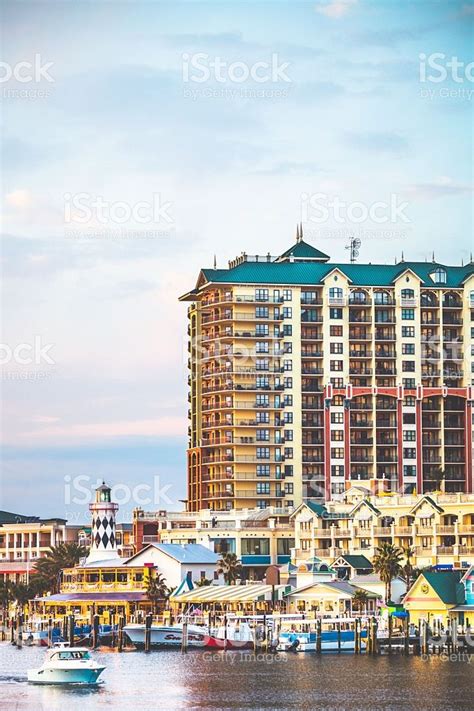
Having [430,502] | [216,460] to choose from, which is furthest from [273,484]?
[430,502]

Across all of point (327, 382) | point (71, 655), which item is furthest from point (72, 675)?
point (327, 382)

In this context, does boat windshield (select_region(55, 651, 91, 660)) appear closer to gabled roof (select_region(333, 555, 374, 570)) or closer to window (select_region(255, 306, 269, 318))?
gabled roof (select_region(333, 555, 374, 570))

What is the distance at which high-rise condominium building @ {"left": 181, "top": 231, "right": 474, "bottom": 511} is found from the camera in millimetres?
192875

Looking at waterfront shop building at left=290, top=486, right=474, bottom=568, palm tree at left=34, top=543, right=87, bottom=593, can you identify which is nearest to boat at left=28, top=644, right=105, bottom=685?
waterfront shop building at left=290, top=486, right=474, bottom=568

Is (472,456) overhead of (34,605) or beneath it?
overhead

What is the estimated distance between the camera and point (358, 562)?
159 metres

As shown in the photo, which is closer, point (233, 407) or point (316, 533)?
point (316, 533)

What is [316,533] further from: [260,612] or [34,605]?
[34,605]

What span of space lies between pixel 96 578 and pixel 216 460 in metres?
30.6

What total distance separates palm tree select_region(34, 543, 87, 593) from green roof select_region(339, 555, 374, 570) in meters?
37.6

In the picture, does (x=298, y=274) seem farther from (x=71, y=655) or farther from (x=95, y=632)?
(x=71, y=655)

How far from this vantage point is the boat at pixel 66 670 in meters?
107

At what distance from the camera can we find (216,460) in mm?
194250

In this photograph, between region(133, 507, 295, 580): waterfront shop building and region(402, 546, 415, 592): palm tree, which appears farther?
region(133, 507, 295, 580): waterfront shop building
